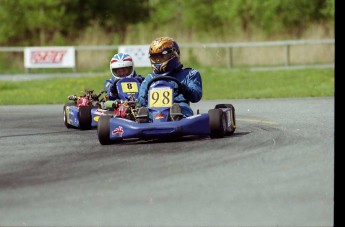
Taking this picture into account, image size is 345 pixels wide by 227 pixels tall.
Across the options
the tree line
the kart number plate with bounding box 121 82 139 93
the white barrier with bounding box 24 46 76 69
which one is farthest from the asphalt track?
the tree line

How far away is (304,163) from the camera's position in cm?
931

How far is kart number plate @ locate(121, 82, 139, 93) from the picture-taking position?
573 inches

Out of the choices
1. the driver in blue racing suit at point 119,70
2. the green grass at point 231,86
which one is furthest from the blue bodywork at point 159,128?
the green grass at point 231,86

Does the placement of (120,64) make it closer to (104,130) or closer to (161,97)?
(161,97)

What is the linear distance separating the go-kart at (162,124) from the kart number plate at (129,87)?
7.09ft

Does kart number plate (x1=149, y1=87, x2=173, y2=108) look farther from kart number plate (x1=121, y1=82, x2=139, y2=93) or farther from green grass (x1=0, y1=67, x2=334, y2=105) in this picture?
green grass (x1=0, y1=67, x2=334, y2=105)

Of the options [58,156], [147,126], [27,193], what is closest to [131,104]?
[147,126]

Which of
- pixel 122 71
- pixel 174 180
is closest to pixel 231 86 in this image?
pixel 122 71

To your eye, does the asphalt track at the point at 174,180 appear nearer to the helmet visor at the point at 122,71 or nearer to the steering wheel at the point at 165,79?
the steering wheel at the point at 165,79

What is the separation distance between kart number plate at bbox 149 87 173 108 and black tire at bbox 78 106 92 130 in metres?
2.25

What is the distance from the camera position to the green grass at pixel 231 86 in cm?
2326

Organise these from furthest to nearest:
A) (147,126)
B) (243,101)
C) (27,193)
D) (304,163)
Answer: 1. (243,101)
2. (147,126)
3. (304,163)
4. (27,193)
